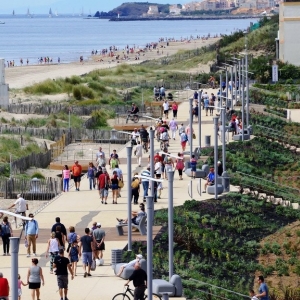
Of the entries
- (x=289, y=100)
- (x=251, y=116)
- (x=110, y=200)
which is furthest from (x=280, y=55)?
(x=110, y=200)

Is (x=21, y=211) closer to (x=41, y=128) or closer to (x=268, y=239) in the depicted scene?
(x=268, y=239)

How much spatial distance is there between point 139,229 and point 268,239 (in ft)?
14.7

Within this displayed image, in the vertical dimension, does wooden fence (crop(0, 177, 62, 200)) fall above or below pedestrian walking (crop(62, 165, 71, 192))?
below

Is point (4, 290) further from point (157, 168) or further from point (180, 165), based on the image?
point (180, 165)

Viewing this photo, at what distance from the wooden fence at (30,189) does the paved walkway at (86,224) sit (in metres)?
0.82

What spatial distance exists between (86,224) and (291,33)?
54.2m

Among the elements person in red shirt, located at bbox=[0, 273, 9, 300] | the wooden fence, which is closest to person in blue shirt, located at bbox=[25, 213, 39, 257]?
person in red shirt, located at bbox=[0, 273, 9, 300]

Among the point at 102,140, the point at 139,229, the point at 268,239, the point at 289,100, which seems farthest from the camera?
the point at 289,100

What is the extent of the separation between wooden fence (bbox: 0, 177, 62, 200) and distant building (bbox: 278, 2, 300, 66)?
155 ft

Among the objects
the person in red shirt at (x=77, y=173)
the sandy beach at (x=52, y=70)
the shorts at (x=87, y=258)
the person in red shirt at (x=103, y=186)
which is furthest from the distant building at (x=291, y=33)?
the shorts at (x=87, y=258)

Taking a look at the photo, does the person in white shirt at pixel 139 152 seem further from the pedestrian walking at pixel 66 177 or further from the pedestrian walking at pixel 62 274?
the pedestrian walking at pixel 62 274

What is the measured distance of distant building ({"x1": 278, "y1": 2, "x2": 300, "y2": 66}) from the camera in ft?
282

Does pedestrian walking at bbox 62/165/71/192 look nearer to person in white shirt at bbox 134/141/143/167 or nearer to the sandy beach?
person in white shirt at bbox 134/141/143/167

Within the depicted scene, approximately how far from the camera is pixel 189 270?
28594 mm
